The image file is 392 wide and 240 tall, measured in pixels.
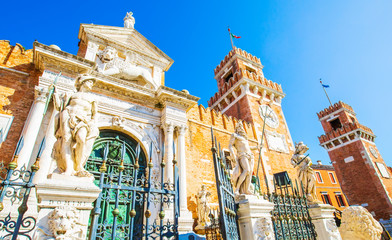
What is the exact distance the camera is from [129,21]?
11.9 metres

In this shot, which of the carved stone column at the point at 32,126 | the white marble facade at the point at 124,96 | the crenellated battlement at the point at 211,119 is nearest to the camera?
the carved stone column at the point at 32,126

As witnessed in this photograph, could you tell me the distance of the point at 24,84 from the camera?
7.38 m

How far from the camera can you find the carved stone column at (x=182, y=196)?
6.95m

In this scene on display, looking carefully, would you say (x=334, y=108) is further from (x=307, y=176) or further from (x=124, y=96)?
(x=124, y=96)

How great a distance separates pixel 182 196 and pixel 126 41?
7460 millimetres

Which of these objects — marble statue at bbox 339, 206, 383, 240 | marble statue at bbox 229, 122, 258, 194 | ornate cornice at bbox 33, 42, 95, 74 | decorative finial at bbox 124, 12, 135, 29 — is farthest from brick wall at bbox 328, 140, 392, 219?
ornate cornice at bbox 33, 42, 95, 74

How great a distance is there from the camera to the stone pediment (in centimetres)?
948

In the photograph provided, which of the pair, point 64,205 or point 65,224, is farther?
point 64,205

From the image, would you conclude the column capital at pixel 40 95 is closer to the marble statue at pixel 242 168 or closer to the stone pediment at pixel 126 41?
the stone pediment at pixel 126 41

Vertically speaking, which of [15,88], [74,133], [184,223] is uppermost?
[15,88]

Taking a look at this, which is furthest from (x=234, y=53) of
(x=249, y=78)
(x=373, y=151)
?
(x=373, y=151)

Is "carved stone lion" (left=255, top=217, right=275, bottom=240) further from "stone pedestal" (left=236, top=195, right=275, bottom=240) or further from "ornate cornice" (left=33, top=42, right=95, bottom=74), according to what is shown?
"ornate cornice" (left=33, top=42, right=95, bottom=74)

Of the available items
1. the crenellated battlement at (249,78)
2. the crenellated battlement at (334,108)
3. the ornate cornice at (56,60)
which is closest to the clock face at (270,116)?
the crenellated battlement at (249,78)

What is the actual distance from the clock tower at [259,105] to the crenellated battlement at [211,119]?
1225 mm
